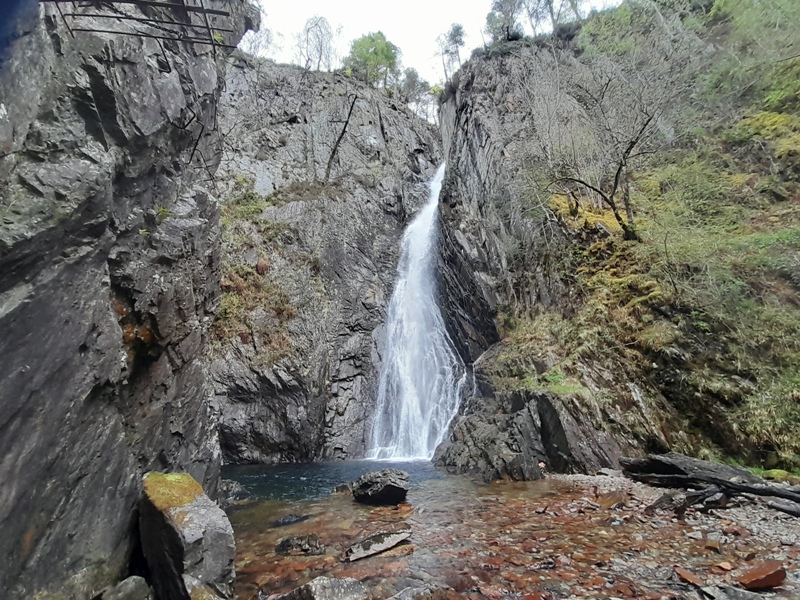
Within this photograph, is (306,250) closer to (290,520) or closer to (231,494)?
(231,494)

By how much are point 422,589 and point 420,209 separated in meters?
23.1

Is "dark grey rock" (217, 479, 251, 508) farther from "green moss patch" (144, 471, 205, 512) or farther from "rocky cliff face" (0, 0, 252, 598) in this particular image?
"green moss patch" (144, 471, 205, 512)

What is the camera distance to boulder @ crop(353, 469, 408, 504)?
744 centimetres

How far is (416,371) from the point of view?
643 inches

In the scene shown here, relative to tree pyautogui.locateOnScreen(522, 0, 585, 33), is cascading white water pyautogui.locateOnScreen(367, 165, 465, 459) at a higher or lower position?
lower

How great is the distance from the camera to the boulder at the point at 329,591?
11.4ft

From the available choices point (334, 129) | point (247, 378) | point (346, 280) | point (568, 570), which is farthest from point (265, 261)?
point (568, 570)

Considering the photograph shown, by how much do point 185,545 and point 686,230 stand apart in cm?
1278

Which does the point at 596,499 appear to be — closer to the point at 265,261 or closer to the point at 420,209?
the point at 265,261

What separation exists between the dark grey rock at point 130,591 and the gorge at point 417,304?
0.14m

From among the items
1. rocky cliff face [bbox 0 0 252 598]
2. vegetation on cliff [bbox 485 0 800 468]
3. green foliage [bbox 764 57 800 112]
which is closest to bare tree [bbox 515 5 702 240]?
vegetation on cliff [bbox 485 0 800 468]

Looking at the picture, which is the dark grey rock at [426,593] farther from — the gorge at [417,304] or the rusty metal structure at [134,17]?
the rusty metal structure at [134,17]

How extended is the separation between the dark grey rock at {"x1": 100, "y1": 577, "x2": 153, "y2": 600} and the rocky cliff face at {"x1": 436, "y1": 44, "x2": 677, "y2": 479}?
6655mm

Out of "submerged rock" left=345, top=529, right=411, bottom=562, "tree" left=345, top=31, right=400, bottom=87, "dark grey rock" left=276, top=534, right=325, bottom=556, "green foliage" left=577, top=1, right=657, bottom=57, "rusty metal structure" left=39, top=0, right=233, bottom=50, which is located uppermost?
"tree" left=345, top=31, right=400, bottom=87
